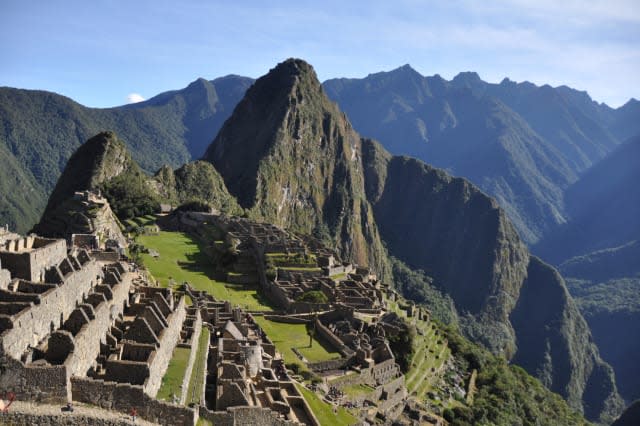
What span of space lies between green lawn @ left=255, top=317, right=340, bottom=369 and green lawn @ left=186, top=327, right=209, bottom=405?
10751 millimetres

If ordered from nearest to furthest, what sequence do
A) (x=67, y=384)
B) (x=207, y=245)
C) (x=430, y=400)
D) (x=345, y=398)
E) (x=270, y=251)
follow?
(x=67, y=384) → (x=345, y=398) → (x=430, y=400) → (x=270, y=251) → (x=207, y=245)

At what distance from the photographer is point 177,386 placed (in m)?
21.9

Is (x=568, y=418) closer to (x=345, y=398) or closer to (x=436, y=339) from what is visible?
(x=436, y=339)

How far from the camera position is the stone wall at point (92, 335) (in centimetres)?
1866

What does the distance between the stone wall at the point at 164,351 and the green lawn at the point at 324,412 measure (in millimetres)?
9227

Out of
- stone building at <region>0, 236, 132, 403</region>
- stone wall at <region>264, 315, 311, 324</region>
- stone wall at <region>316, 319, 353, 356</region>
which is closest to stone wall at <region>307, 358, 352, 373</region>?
stone wall at <region>316, 319, 353, 356</region>

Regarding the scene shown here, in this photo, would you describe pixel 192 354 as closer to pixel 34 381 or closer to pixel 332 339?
pixel 34 381

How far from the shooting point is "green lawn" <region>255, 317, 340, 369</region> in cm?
4228

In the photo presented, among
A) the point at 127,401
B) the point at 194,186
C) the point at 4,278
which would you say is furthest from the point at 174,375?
the point at 194,186

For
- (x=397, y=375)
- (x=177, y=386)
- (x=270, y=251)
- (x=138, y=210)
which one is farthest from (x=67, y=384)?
(x=138, y=210)

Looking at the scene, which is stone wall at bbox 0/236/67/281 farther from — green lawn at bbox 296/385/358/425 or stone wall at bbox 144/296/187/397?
green lawn at bbox 296/385/358/425

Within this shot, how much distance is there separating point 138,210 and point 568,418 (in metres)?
84.8

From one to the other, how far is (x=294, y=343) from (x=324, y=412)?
12986mm

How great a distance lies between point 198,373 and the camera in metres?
25.0
